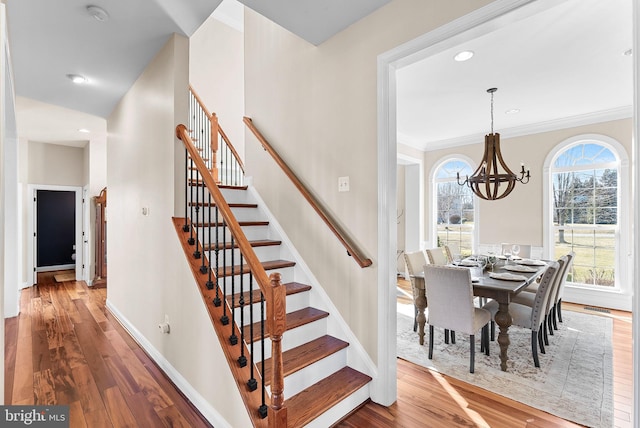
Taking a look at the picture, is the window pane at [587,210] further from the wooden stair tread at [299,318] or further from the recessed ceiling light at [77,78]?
the recessed ceiling light at [77,78]

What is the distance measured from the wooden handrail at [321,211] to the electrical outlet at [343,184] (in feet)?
0.82

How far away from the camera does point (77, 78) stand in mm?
3064

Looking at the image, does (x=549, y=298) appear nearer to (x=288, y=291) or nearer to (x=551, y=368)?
(x=551, y=368)

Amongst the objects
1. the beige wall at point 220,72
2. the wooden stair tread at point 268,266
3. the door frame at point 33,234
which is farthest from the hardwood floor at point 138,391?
the beige wall at point 220,72

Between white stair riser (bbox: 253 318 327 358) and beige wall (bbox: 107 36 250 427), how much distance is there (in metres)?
0.34

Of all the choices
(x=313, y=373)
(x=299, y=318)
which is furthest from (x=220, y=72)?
(x=313, y=373)

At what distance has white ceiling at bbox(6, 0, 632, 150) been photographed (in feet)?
6.94

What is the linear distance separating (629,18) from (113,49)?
4.10 m

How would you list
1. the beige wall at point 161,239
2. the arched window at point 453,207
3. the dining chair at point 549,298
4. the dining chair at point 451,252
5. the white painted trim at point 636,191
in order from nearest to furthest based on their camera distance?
the white painted trim at point 636,191 → the beige wall at point 161,239 → the dining chair at point 549,298 → the dining chair at point 451,252 → the arched window at point 453,207

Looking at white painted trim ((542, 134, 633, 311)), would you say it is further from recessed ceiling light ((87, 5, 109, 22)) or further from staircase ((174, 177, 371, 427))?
recessed ceiling light ((87, 5, 109, 22))

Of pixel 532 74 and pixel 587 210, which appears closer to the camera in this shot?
pixel 532 74

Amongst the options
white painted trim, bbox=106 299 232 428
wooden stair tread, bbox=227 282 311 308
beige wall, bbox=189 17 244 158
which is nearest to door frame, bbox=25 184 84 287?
beige wall, bbox=189 17 244 158

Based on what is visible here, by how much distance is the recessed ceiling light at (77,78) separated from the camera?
3.02 meters

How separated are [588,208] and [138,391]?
6042 millimetres
